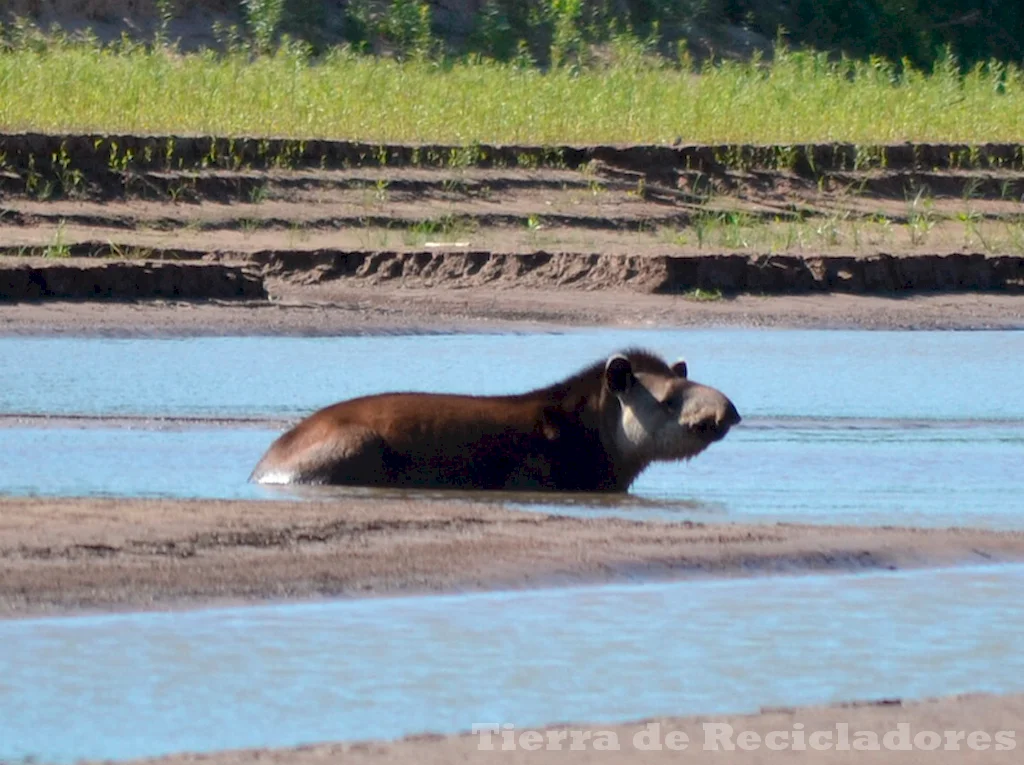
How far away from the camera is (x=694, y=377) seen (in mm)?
12742

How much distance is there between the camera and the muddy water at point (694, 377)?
27.6ft

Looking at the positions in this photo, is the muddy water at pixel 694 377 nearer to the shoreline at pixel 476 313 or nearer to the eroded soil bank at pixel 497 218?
the shoreline at pixel 476 313

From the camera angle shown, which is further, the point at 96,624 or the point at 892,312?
the point at 892,312

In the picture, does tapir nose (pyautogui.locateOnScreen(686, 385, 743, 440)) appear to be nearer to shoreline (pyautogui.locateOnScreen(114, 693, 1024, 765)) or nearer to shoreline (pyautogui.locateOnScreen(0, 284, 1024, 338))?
shoreline (pyautogui.locateOnScreen(114, 693, 1024, 765))

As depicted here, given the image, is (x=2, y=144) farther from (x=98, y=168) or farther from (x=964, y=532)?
(x=964, y=532)

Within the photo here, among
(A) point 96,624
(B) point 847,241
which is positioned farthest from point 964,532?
(B) point 847,241

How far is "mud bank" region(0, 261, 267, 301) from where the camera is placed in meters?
14.8

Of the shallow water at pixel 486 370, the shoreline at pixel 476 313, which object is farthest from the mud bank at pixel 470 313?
the shallow water at pixel 486 370

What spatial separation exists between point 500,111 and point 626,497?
1459 centimetres

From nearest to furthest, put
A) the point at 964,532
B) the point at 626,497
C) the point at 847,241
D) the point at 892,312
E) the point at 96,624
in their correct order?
the point at 96,624 → the point at 964,532 → the point at 626,497 → the point at 892,312 → the point at 847,241

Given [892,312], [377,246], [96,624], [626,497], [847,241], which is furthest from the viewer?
[847,241]

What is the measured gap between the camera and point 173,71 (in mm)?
23203

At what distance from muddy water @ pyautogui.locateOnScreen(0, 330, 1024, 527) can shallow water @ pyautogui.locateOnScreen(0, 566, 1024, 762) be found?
1.69m

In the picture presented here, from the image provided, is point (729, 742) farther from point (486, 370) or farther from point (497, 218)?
point (497, 218)
